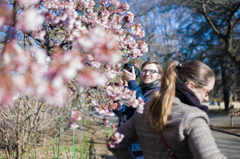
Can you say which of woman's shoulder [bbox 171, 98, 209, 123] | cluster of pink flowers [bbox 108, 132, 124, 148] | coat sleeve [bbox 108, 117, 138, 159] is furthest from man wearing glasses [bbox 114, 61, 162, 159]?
woman's shoulder [bbox 171, 98, 209, 123]

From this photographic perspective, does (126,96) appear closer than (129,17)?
Yes

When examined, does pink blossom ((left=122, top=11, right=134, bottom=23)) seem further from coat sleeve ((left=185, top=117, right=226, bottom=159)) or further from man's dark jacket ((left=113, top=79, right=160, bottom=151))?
coat sleeve ((left=185, top=117, right=226, bottom=159))

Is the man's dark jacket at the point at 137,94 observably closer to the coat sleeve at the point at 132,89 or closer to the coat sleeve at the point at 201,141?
the coat sleeve at the point at 132,89

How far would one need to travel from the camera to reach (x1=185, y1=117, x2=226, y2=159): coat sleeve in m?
1.05

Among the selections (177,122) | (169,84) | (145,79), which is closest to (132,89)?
(145,79)

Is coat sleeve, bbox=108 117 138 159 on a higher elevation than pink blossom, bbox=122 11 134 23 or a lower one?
lower

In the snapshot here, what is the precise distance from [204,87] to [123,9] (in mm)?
1739

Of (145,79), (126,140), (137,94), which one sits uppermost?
(145,79)

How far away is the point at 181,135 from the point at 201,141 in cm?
11

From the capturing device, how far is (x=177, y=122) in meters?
1.16

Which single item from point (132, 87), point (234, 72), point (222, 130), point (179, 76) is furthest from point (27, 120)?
point (234, 72)

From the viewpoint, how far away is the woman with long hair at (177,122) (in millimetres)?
Result: 1097

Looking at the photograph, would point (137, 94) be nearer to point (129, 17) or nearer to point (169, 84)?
point (129, 17)

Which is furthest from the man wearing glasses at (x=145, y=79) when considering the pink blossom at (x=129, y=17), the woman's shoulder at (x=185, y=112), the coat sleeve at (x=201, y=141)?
the coat sleeve at (x=201, y=141)
